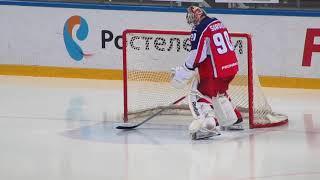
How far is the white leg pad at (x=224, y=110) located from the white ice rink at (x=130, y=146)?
130 millimetres

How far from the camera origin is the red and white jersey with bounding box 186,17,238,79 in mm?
7711

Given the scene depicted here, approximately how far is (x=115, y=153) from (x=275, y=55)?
12.4 feet

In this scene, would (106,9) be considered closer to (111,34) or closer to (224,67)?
(111,34)

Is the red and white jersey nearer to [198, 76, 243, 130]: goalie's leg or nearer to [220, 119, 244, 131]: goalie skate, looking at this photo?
[198, 76, 243, 130]: goalie's leg

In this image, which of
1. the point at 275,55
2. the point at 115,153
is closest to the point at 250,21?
the point at 275,55

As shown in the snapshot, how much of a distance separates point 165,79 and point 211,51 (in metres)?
1.14

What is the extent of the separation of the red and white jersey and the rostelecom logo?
3.71 metres

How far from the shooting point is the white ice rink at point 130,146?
6.61 m

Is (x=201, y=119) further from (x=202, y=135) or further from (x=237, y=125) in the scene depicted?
(x=237, y=125)

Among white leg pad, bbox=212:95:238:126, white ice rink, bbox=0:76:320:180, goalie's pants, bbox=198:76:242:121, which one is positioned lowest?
white ice rink, bbox=0:76:320:180

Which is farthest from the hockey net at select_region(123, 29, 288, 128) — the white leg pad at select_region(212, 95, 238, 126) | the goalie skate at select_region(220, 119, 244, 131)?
the white leg pad at select_region(212, 95, 238, 126)

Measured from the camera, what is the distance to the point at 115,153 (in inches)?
287

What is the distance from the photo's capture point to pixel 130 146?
7586 millimetres

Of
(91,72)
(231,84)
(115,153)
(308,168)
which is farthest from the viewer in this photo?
(91,72)
